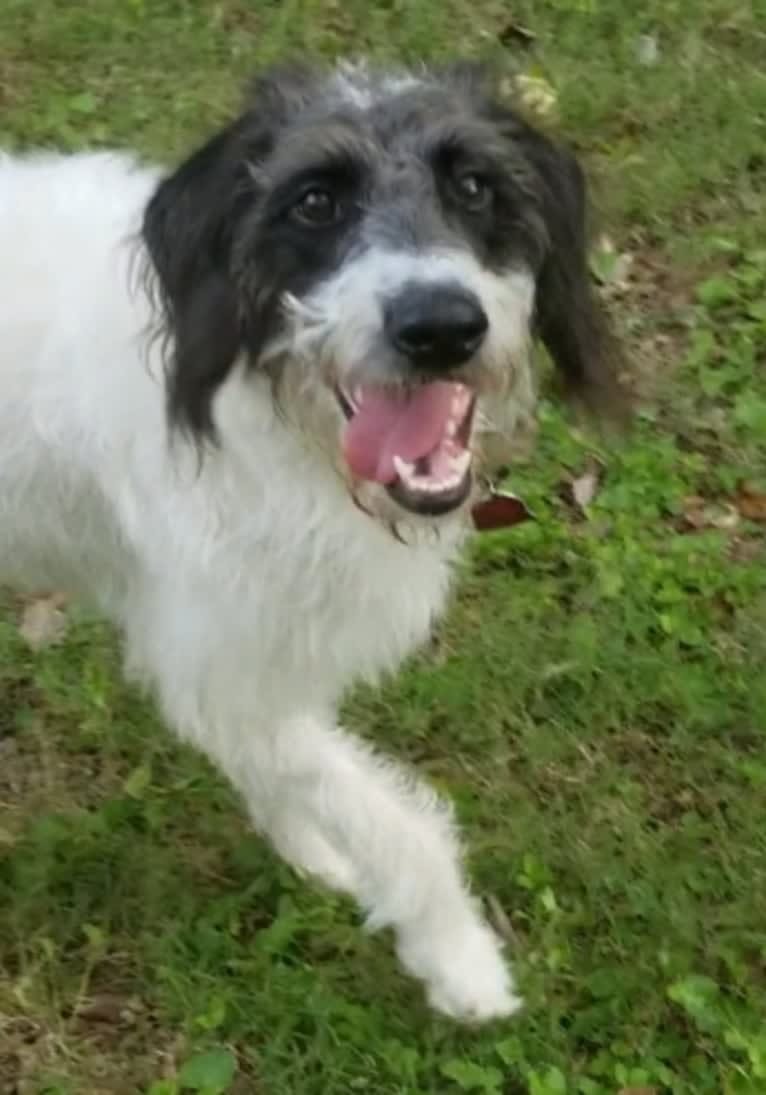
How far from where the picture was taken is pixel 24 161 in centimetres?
311

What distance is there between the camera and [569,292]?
8.72 ft

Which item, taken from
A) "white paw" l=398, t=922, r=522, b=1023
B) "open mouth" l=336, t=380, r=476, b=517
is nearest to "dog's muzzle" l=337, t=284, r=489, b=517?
"open mouth" l=336, t=380, r=476, b=517

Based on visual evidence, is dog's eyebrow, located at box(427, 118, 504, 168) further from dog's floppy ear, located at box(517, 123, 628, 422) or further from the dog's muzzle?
the dog's muzzle

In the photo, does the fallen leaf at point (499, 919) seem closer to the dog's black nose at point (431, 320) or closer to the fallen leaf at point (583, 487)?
the fallen leaf at point (583, 487)

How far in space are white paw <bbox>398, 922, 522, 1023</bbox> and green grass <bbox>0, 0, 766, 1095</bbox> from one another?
1.8 inches

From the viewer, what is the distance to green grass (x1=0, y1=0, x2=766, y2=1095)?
9.84 feet

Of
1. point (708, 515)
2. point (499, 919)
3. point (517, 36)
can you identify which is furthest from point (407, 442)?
point (517, 36)

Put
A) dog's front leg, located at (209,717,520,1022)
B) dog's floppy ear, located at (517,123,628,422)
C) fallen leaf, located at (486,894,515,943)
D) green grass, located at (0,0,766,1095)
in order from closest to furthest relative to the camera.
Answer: dog's floppy ear, located at (517,123,628,422) < dog's front leg, located at (209,717,520,1022) < green grass, located at (0,0,766,1095) < fallen leaf, located at (486,894,515,943)

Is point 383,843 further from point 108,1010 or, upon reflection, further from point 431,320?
point 431,320

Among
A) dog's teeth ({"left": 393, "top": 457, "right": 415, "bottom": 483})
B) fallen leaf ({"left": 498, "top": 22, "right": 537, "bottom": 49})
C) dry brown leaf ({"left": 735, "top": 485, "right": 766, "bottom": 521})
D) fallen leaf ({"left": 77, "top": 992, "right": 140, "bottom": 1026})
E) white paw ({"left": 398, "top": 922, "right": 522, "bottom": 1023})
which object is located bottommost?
fallen leaf ({"left": 77, "top": 992, "right": 140, "bottom": 1026})

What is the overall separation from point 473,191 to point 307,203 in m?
0.24

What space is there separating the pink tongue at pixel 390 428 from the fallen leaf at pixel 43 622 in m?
1.40

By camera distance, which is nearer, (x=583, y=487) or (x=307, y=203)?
(x=307, y=203)

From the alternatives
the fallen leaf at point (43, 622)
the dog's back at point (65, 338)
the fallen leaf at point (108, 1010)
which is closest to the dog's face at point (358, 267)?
the dog's back at point (65, 338)
